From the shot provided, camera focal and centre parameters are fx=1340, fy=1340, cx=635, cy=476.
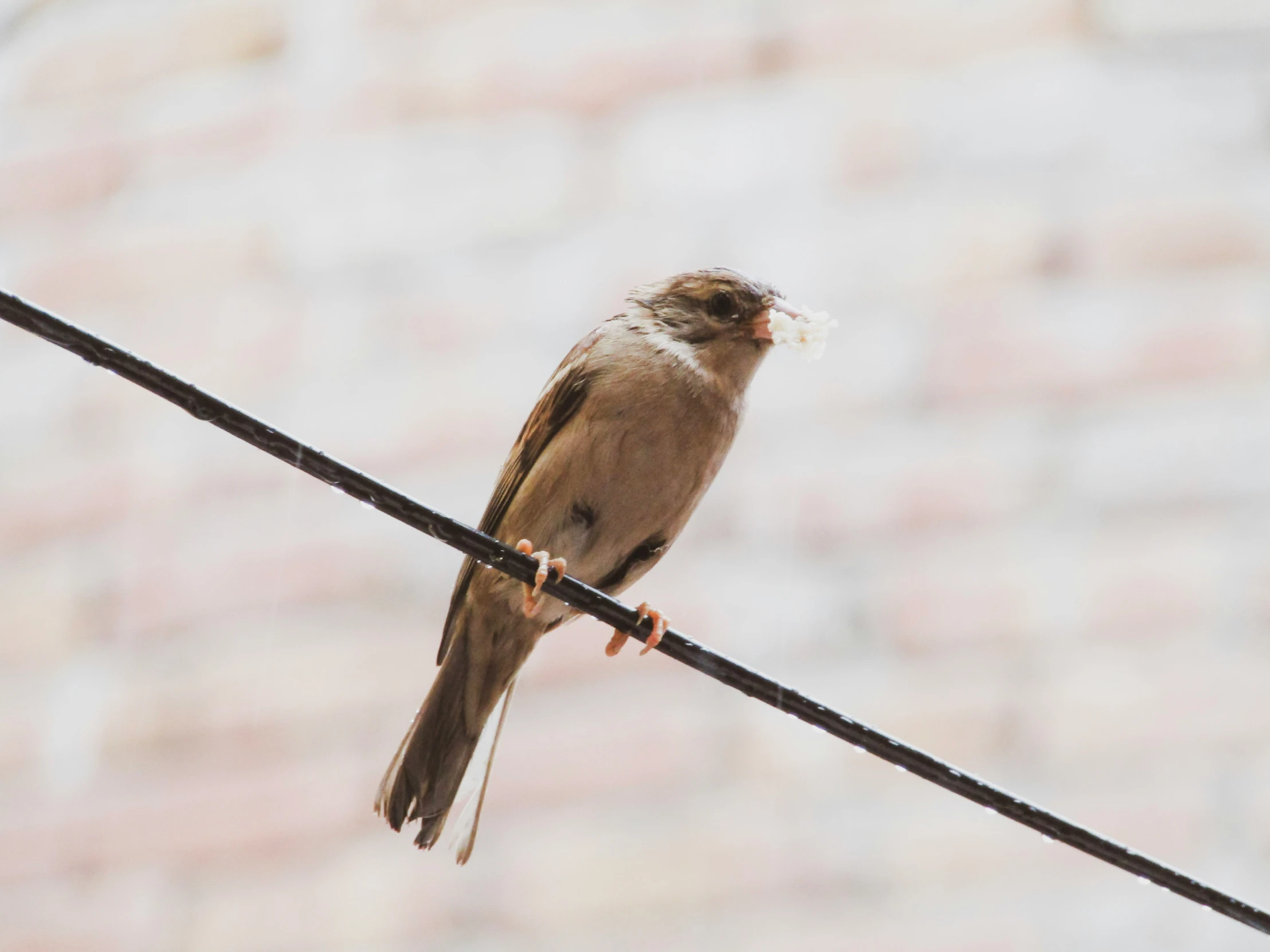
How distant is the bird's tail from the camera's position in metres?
2.23

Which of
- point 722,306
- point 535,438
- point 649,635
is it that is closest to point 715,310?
point 722,306

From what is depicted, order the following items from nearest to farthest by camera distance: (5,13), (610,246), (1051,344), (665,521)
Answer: (665,521)
(1051,344)
(610,246)
(5,13)

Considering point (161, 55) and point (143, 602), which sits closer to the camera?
point (143, 602)

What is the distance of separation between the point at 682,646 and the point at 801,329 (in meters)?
0.92

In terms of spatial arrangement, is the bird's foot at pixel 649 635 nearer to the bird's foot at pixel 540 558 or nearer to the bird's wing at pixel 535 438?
the bird's foot at pixel 540 558

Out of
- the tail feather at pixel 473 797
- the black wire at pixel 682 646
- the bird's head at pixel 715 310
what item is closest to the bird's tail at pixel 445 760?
the tail feather at pixel 473 797

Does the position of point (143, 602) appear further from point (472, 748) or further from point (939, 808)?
point (939, 808)

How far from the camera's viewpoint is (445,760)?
227 centimetres

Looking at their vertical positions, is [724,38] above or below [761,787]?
above

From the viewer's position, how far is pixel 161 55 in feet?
12.6

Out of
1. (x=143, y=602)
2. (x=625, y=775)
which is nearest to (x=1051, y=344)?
(x=625, y=775)

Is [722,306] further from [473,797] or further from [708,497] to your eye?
[708,497]

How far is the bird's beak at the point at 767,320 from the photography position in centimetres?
231

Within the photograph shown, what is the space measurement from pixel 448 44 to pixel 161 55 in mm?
821
